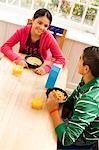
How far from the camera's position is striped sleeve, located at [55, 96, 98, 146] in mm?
1193

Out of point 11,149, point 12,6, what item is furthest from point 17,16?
point 11,149

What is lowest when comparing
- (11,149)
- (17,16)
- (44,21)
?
(11,149)

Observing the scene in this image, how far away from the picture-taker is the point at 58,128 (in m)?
1.26

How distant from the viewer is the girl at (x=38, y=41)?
6.55ft

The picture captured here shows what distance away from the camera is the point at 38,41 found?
83.3 inches

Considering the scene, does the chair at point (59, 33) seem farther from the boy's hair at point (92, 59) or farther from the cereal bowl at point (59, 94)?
the boy's hair at point (92, 59)

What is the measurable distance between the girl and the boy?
1.78 ft

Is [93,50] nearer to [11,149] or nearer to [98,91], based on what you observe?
[98,91]

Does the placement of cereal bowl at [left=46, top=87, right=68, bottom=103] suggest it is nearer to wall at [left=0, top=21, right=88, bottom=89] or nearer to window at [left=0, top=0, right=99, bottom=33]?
wall at [left=0, top=21, right=88, bottom=89]

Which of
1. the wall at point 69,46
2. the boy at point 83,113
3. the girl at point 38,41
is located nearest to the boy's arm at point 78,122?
the boy at point 83,113

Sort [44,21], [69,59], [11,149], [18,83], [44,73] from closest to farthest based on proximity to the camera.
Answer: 1. [11,149]
2. [18,83]
3. [44,73]
4. [44,21]
5. [69,59]

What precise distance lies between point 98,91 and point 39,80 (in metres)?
0.55

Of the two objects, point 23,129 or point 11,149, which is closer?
point 11,149

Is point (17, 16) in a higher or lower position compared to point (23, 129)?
higher
